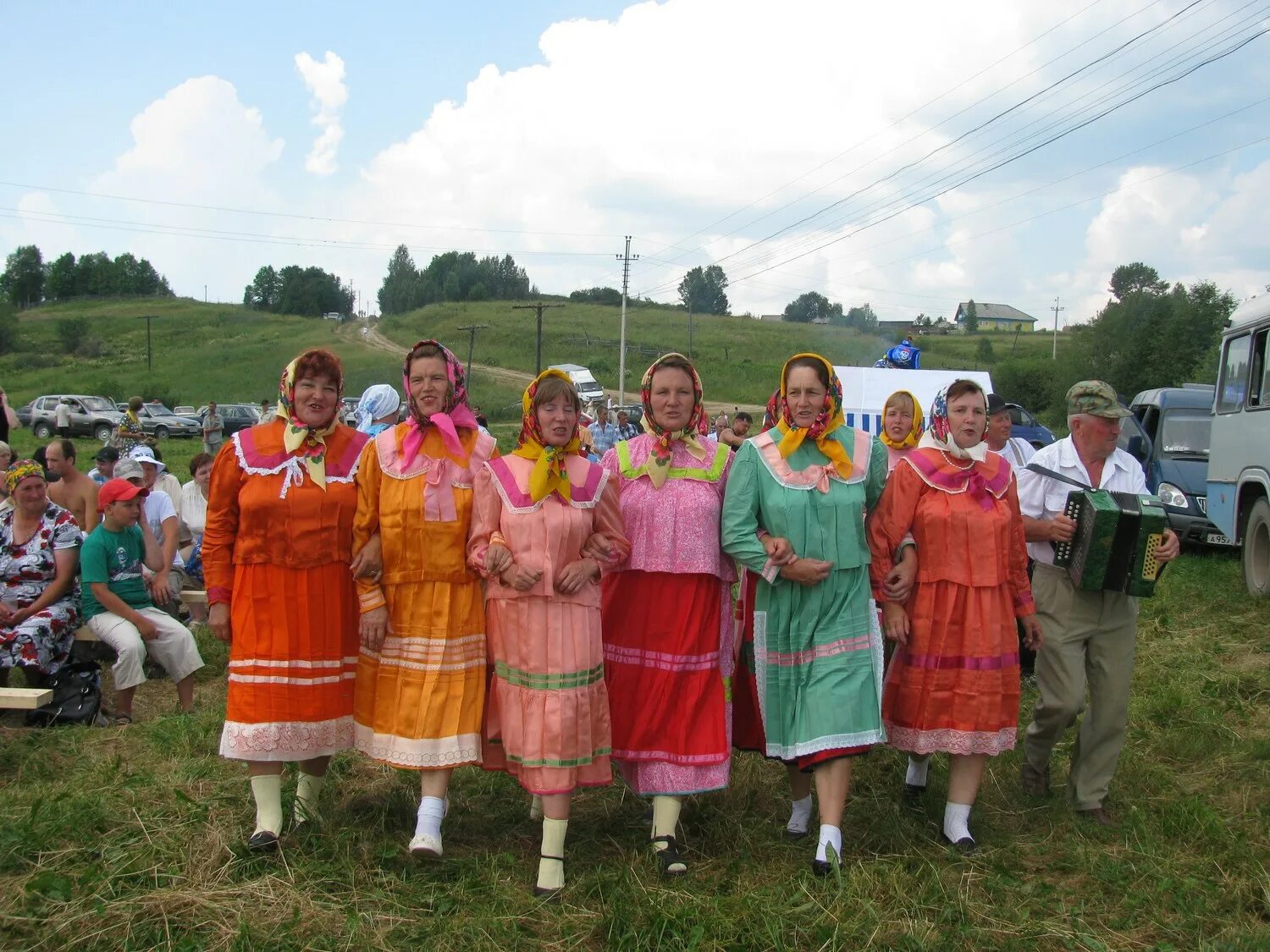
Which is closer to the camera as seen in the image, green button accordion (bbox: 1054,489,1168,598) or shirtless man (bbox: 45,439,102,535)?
green button accordion (bbox: 1054,489,1168,598)

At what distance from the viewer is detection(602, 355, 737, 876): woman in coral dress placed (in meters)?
4.04

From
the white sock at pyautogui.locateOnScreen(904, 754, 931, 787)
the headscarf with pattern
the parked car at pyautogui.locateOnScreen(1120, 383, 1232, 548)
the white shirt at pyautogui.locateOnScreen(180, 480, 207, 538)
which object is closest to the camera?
the white sock at pyautogui.locateOnScreen(904, 754, 931, 787)

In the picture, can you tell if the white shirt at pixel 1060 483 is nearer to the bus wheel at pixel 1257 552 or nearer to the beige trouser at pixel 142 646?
the beige trouser at pixel 142 646

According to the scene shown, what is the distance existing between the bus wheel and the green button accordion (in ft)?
18.8

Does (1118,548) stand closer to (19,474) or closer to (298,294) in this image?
(19,474)

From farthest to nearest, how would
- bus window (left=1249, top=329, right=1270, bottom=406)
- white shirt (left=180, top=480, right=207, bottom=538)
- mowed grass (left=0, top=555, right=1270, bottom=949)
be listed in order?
bus window (left=1249, top=329, right=1270, bottom=406)
white shirt (left=180, top=480, right=207, bottom=538)
mowed grass (left=0, top=555, right=1270, bottom=949)

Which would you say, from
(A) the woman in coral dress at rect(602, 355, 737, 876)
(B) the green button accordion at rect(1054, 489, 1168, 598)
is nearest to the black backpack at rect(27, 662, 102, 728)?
(A) the woman in coral dress at rect(602, 355, 737, 876)

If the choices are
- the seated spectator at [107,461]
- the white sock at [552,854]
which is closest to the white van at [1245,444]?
the white sock at [552,854]

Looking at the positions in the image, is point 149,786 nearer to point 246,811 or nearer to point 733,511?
point 246,811

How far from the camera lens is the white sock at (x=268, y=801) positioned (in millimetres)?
3994

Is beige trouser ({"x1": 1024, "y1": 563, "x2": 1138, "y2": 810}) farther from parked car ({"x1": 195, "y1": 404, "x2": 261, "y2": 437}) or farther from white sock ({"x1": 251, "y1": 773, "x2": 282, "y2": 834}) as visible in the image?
parked car ({"x1": 195, "y1": 404, "x2": 261, "y2": 437})

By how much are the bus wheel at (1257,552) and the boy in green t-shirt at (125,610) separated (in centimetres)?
850

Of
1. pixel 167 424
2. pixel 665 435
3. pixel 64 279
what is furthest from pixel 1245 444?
pixel 64 279

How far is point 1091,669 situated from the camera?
467cm
